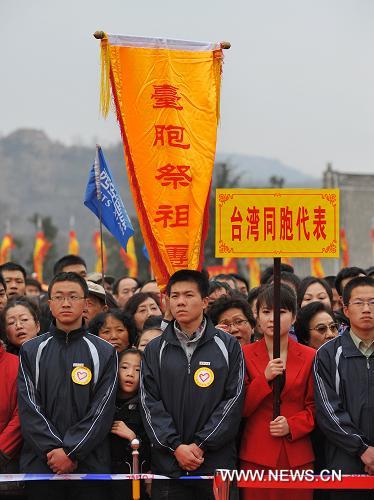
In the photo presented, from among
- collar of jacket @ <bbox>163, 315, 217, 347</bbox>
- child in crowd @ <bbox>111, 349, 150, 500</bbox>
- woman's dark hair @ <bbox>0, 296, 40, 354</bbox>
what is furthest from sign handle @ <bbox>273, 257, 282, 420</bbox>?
woman's dark hair @ <bbox>0, 296, 40, 354</bbox>

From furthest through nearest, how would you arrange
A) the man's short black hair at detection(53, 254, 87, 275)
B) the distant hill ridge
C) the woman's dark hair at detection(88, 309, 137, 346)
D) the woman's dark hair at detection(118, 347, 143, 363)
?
the distant hill ridge
the man's short black hair at detection(53, 254, 87, 275)
the woman's dark hair at detection(88, 309, 137, 346)
the woman's dark hair at detection(118, 347, 143, 363)

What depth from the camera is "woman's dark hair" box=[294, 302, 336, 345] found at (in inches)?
279

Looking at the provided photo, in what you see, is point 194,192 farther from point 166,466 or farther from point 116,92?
point 166,466

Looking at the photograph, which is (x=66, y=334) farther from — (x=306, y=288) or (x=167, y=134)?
(x=306, y=288)

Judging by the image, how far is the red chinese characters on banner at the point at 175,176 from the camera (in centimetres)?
693

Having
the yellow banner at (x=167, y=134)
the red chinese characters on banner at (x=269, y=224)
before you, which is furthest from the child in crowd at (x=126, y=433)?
the red chinese characters on banner at (x=269, y=224)

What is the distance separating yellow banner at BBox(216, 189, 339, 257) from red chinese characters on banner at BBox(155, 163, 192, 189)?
96 cm

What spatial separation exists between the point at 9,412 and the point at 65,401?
1.39 feet

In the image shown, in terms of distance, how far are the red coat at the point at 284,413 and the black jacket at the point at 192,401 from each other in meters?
0.10

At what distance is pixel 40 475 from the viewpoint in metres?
5.86

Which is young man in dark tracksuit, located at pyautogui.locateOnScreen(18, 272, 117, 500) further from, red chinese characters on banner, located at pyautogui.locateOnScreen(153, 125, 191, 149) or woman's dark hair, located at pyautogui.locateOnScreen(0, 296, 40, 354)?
red chinese characters on banner, located at pyautogui.locateOnScreen(153, 125, 191, 149)

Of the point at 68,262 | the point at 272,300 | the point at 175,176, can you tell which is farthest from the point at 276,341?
the point at 68,262

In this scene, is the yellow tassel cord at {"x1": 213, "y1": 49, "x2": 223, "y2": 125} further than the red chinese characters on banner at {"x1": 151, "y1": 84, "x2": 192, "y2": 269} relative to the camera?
Yes

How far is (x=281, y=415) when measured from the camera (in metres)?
5.95
